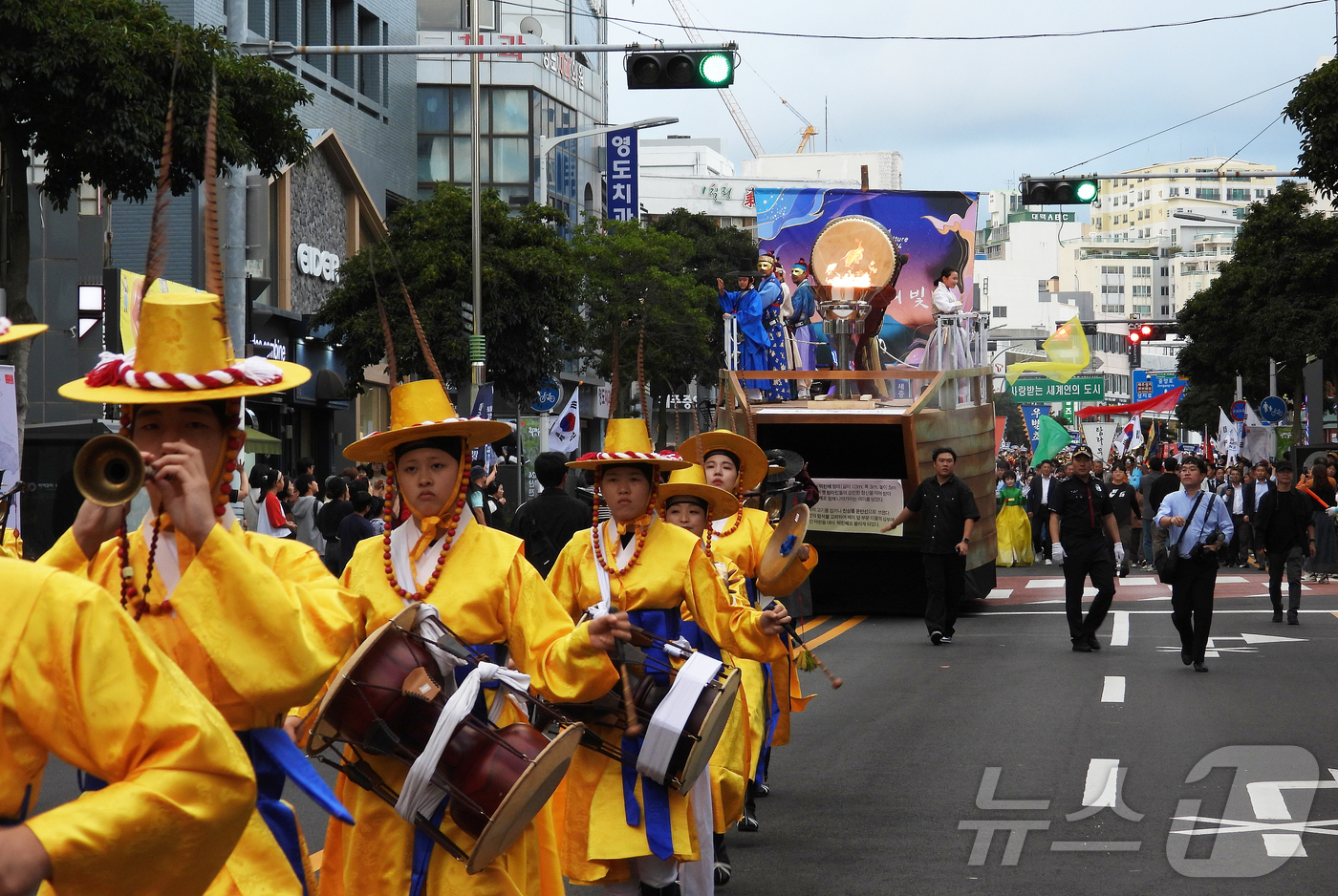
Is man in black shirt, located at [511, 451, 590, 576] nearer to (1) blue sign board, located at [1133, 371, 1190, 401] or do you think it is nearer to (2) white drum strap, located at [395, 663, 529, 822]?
(2) white drum strap, located at [395, 663, 529, 822]

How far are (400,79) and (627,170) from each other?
497 inches

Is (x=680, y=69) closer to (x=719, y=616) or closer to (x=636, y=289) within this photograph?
(x=719, y=616)

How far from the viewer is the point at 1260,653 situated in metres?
13.8

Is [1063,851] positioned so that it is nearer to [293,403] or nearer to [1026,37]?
[1026,37]

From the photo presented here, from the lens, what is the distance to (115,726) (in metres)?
1.89

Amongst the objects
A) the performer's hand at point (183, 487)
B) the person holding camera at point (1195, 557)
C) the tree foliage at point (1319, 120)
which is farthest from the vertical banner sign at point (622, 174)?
the performer's hand at point (183, 487)

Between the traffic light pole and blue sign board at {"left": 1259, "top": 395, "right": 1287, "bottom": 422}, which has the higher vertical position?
the traffic light pole

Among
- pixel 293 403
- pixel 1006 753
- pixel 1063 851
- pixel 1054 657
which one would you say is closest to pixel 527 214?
pixel 293 403

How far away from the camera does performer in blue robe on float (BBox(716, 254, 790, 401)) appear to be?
699 inches

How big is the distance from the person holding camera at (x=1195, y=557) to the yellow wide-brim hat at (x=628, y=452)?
7.53m

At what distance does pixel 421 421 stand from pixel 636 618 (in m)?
1.22

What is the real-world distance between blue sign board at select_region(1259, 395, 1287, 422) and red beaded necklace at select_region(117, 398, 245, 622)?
33525mm

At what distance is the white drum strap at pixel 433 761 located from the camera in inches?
152

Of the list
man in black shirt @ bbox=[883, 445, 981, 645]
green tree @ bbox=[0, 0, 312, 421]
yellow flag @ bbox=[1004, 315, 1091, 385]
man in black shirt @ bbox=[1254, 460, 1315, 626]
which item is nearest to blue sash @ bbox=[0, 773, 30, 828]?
green tree @ bbox=[0, 0, 312, 421]
